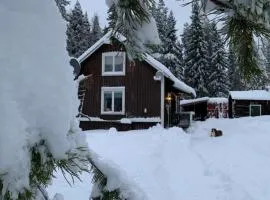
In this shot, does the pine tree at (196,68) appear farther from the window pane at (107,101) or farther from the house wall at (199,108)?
the window pane at (107,101)

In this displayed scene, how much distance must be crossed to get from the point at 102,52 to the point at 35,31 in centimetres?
2325

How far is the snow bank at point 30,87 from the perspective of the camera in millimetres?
1012

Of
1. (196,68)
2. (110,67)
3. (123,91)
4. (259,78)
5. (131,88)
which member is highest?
(196,68)

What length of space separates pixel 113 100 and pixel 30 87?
23033 millimetres

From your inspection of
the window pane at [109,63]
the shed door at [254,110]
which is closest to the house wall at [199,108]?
the shed door at [254,110]

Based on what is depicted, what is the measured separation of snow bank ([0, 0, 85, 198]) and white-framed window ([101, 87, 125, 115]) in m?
22.5

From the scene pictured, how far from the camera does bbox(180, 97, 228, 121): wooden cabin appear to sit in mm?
43906

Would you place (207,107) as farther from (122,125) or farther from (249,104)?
(122,125)

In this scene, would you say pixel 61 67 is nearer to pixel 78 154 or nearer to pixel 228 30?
pixel 78 154

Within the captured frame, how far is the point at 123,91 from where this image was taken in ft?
78.6

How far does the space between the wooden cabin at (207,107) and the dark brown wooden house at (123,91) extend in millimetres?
19730

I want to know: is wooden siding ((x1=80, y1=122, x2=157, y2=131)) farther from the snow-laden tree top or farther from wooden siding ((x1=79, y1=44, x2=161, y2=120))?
the snow-laden tree top

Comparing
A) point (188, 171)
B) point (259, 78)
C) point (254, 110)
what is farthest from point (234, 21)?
point (254, 110)

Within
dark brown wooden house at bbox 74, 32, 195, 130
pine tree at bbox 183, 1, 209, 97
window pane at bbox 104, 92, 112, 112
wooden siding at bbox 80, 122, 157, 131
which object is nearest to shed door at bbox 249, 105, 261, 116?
pine tree at bbox 183, 1, 209, 97
